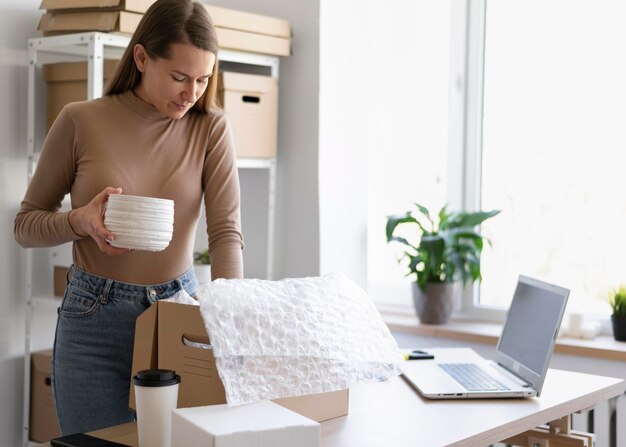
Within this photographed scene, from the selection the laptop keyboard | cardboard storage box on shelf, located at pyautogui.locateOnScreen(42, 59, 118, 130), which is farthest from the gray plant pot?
cardboard storage box on shelf, located at pyautogui.locateOnScreen(42, 59, 118, 130)

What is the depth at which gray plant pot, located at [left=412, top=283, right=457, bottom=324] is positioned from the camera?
310 cm

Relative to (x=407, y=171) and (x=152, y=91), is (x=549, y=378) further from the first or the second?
(x=407, y=171)

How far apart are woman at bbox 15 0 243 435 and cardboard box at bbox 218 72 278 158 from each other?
3.27 feet

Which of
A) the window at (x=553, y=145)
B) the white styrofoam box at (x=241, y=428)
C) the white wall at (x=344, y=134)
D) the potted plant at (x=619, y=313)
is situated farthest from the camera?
the white wall at (x=344, y=134)

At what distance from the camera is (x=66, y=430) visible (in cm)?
179

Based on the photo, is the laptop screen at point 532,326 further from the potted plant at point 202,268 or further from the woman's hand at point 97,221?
the potted plant at point 202,268

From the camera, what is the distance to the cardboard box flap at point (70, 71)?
2613 mm

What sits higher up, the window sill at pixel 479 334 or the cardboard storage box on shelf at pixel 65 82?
the cardboard storage box on shelf at pixel 65 82

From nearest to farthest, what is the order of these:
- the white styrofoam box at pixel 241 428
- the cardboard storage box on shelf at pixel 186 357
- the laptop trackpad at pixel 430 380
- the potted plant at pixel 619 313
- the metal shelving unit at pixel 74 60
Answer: the white styrofoam box at pixel 241 428
the cardboard storage box on shelf at pixel 186 357
the laptop trackpad at pixel 430 380
the metal shelving unit at pixel 74 60
the potted plant at pixel 619 313

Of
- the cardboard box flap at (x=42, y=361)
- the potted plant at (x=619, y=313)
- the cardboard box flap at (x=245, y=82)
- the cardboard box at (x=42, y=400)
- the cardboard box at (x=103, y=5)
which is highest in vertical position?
the cardboard box at (x=103, y=5)

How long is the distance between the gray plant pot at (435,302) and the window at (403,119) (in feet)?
0.97

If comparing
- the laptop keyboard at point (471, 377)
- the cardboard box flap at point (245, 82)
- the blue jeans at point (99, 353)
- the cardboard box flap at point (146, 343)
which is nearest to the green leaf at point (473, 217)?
the cardboard box flap at point (245, 82)

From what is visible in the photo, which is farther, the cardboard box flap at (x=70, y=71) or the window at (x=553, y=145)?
the window at (x=553, y=145)

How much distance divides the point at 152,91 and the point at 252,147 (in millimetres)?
1179
